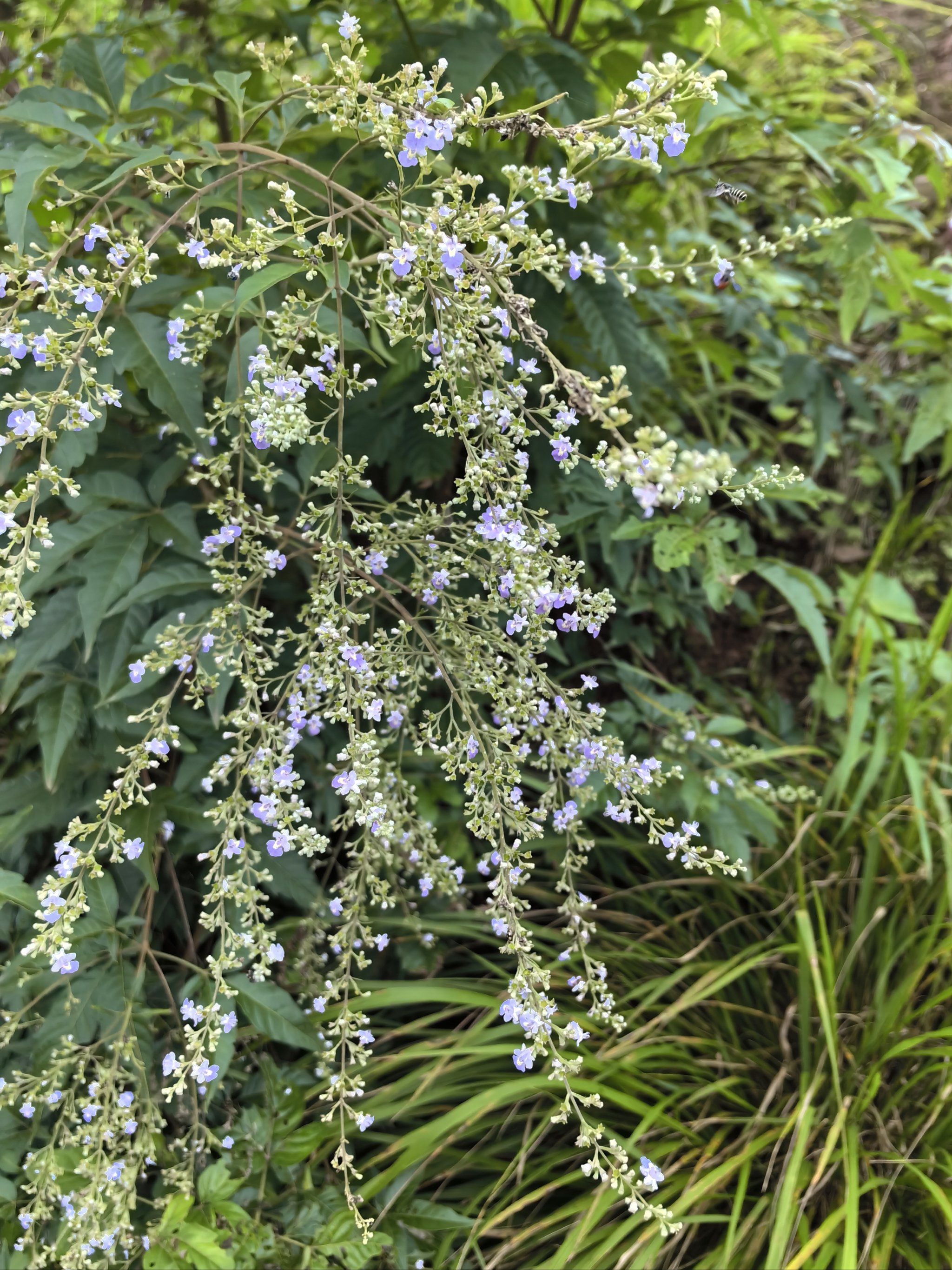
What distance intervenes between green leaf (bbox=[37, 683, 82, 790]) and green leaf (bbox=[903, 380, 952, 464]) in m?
2.25

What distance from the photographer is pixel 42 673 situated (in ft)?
5.32

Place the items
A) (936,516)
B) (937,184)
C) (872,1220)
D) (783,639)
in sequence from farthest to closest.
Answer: (936,516) → (783,639) → (937,184) → (872,1220)

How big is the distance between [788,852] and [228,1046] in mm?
1340

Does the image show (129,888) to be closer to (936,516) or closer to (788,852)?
(788,852)

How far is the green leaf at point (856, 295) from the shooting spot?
1980 mm

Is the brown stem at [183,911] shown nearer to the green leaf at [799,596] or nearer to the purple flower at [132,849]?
the purple flower at [132,849]

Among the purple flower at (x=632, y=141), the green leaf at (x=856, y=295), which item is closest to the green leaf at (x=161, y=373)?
the purple flower at (x=632, y=141)

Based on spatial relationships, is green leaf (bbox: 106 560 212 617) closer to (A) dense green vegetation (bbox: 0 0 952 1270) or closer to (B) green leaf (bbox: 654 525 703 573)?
(A) dense green vegetation (bbox: 0 0 952 1270)

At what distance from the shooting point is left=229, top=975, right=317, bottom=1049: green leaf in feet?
5.06

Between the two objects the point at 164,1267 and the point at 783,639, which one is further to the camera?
the point at 783,639

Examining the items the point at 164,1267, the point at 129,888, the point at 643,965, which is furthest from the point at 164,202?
the point at 643,965

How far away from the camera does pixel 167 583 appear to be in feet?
4.77

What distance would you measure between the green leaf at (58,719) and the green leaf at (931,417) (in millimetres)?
2245

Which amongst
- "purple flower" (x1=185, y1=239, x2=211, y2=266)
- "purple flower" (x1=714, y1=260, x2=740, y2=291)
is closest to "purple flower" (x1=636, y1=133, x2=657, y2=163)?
"purple flower" (x1=714, y1=260, x2=740, y2=291)
